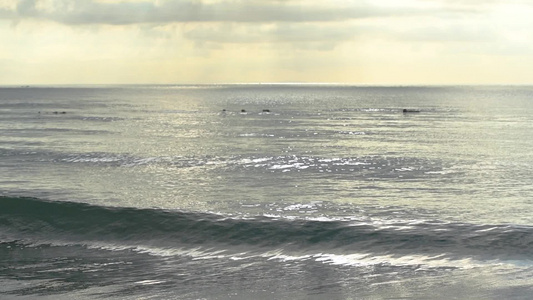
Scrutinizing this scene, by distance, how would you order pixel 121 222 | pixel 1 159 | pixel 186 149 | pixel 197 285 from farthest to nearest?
pixel 186 149 < pixel 1 159 < pixel 121 222 < pixel 197 285

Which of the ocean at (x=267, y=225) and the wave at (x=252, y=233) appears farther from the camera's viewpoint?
the wave at (x=252, y=233)

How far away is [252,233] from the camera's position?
22.9 m

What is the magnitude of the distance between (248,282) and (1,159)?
108 feet

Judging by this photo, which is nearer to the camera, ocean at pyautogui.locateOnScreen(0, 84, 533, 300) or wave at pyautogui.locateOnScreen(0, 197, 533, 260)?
ocean at pyautogui.locateOnScreen(0, 84, 533, 300)

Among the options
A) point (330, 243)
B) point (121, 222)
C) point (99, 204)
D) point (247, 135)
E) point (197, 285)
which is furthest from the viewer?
point (247, 135)

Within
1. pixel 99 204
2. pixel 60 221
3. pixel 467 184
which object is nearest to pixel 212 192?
pixel 99 204

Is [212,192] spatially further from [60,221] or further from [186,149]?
[186,149]

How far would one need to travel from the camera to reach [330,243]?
2161 centimetres

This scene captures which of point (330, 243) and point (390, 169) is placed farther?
point (390, 169)

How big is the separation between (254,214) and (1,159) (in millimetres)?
25783

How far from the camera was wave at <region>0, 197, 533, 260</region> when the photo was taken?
2080cm

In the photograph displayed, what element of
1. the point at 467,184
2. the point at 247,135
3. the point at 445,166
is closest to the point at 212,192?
the point at 467,184

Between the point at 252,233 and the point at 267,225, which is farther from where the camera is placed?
the point at 267,225

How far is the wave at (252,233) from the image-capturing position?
68.2ft
